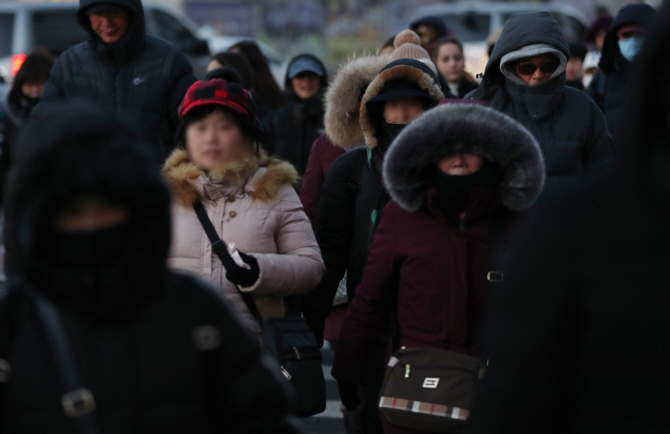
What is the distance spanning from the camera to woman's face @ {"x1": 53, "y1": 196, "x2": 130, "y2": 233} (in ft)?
6.53

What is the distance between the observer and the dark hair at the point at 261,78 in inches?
341

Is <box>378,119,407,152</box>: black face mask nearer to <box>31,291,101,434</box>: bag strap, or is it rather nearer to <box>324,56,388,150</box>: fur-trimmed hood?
<box>324,56,388,150</box>: fur-trimmed hood

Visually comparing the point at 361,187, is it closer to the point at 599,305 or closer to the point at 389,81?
the point at 389,81

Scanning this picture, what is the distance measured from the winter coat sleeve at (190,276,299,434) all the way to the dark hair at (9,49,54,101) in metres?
6.61

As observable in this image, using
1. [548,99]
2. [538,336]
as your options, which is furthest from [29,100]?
[538,336]

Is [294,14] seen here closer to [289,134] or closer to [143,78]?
[289,134]

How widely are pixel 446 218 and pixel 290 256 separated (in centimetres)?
66

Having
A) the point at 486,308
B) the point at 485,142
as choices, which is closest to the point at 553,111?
the point at 485,142

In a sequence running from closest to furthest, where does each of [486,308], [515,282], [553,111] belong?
[515,282] → [486,308] → [553,111]

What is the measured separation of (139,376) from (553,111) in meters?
3.17

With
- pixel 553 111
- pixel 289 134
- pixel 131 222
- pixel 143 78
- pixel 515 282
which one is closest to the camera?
pixel 515 282

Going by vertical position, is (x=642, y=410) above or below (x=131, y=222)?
below

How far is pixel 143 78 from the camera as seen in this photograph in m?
5.97

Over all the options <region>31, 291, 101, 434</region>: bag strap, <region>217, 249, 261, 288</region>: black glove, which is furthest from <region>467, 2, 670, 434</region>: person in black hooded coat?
<region>217, 249, 261, 288</region>: black glove
